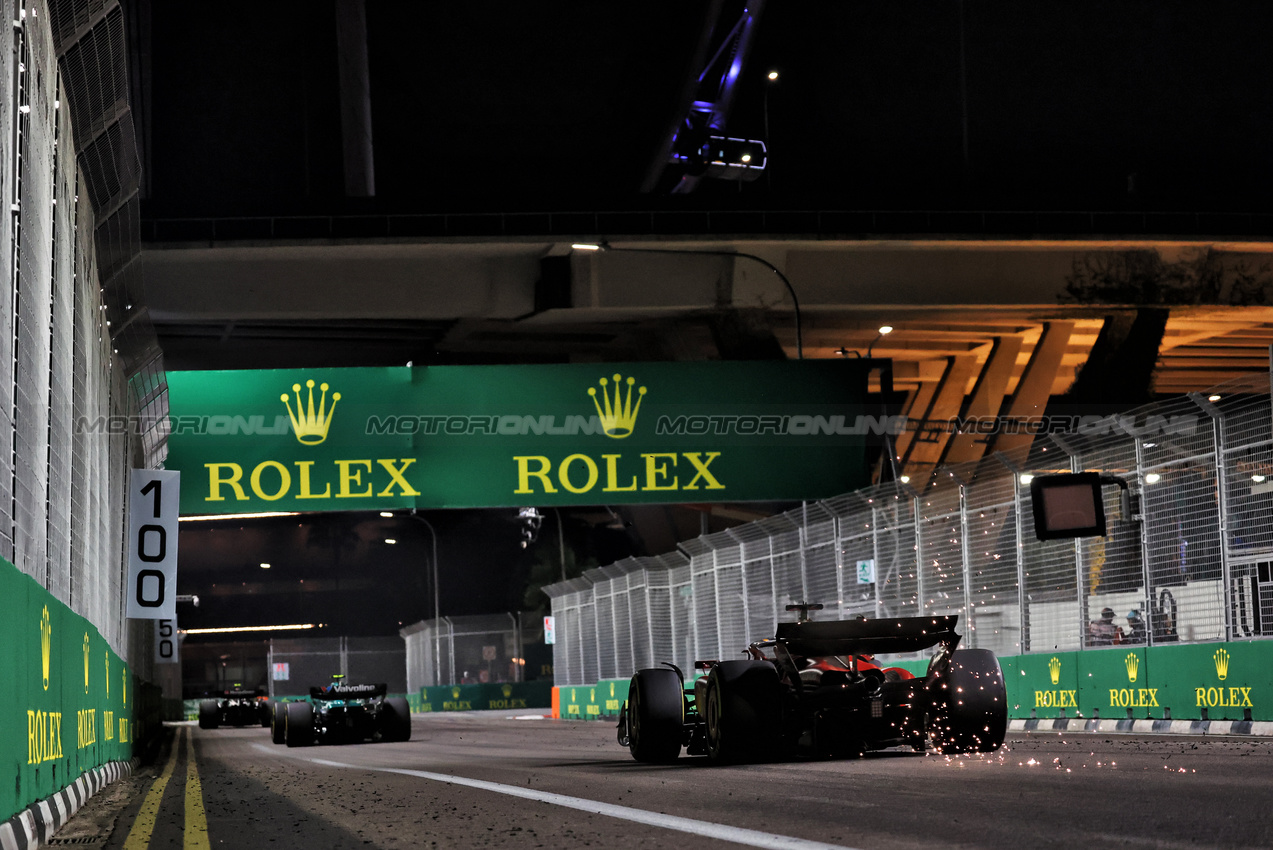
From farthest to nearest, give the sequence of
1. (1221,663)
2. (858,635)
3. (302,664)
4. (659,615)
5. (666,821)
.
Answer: (302,664)
(659,615)
(1221,663)
(858,635)
(666,821)

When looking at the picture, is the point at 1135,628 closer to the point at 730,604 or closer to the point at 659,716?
the point at 659,716

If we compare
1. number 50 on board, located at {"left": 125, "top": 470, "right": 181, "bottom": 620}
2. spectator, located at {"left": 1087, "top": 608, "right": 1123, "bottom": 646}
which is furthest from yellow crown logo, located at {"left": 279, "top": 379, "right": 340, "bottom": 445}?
spectator, located at {"left": 1087, "top": 608, "right": 1123, "bottom": 646}

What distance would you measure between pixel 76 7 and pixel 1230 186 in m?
25.3

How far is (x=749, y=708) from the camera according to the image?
1123 centimetres

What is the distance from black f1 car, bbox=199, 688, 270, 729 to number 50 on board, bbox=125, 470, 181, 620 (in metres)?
27.7

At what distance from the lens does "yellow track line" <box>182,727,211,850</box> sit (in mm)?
7113

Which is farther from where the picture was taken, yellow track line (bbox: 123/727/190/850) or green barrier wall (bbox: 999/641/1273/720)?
green barrier wall (bbox: 999/641/1273/720)

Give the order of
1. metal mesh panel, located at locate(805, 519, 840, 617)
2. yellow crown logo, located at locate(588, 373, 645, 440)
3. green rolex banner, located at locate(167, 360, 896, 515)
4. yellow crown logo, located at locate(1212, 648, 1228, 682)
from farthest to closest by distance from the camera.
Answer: metal mesh panel, located at locate(805, 519, 840, 617)
yellow crown logo, located at locate(588, 373, 645, 440)
green rolex banner, located at locate(167, 360, 896, 515)
yellow crown logo, located at locate(1212, 648, 1228, 682)

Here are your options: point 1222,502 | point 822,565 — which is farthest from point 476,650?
point 1222,502

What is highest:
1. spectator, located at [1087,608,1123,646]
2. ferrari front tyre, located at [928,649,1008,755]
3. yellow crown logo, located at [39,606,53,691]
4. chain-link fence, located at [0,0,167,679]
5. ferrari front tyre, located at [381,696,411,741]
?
chain-link fence, located at [0,0,167,679]

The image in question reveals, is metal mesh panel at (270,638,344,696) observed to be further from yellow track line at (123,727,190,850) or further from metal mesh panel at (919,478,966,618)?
yellow track line at (123,727,190,850)

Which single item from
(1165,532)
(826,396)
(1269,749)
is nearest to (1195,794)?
(1269,749)

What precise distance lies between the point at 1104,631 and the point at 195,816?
10.1m

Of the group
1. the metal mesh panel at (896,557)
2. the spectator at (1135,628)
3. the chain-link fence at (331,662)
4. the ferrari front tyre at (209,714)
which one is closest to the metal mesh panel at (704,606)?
the metal mesh panel at (896,557)
